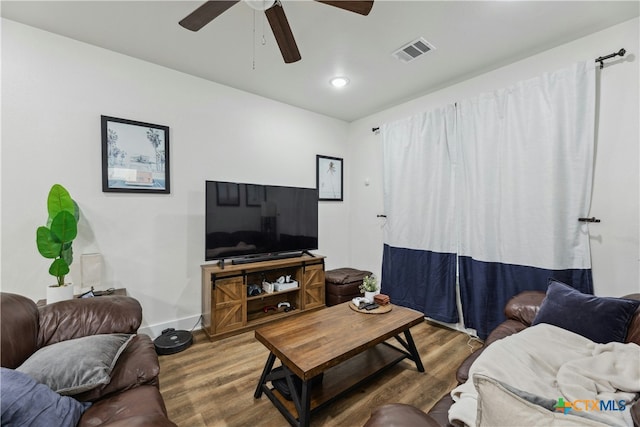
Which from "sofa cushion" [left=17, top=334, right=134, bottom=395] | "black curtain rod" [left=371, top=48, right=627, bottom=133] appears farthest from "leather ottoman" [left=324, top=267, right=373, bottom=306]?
"black curtain rod" [left=371, top=48, right=627, bottom=133]

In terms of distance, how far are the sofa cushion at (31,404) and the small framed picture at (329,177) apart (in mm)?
3194

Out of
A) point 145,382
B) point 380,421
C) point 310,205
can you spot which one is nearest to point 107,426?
point 145,382

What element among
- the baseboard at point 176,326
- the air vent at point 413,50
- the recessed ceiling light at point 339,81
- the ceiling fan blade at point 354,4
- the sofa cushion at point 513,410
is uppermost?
the air vent at point 413,50

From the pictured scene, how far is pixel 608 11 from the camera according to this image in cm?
194

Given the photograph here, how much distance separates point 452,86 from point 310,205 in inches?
83.4

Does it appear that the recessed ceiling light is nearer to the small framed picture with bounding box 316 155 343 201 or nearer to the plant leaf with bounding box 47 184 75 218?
the small framed picture with bounding box 316 155 343 201

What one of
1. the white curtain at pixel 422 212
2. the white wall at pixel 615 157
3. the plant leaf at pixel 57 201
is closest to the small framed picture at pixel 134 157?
the plant leaf at pixel 57 201

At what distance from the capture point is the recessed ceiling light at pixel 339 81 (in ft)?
9.56

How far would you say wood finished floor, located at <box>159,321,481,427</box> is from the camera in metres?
1.69

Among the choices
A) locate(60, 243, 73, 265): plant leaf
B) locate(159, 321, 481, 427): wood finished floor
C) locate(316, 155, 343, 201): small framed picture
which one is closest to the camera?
locate(159, 321, 481, 427): wood finished floor

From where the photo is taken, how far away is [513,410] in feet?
2.18

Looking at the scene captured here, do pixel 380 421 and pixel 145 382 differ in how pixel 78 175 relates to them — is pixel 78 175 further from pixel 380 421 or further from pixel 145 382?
pixel 380 421

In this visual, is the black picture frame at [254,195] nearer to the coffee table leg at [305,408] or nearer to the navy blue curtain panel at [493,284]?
the coffee table leg at [305,408]

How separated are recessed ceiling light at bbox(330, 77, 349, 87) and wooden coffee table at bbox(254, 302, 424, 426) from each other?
233cm
